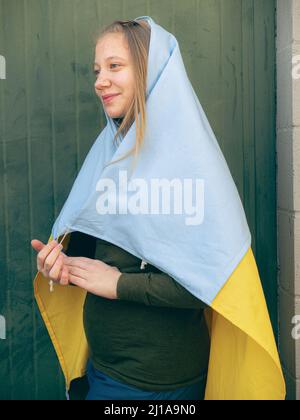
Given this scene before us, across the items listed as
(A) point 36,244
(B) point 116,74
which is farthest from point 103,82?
(A) point 36,244

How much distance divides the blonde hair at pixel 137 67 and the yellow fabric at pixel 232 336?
531 mm

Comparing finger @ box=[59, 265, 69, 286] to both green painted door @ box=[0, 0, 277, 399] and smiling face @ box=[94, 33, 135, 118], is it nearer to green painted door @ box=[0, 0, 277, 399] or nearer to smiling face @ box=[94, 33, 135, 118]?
smiling face @ box=[94, 33, 135, 118]

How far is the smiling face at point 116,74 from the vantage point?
5.20 feet

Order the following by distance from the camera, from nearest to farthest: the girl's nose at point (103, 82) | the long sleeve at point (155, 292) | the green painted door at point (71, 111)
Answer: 1. the long sleeve at point (155, 292)
2. the girl's nose at point (103, 82)
3. the green painted door at point (71, 111)

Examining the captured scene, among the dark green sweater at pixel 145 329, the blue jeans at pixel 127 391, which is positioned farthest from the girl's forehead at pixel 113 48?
the blue jeans at pixel 127 391

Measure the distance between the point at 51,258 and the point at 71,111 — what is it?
1084mm

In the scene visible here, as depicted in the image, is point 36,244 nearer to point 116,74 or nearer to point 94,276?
point 94,276

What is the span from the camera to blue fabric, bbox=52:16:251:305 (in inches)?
58.9

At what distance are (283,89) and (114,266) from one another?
50.1 inches

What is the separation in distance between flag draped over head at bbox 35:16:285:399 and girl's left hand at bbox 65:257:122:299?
0.30 feet

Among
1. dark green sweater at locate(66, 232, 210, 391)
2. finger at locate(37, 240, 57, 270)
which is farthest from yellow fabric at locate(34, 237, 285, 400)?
finger at locate(37, 240, 57, 270)

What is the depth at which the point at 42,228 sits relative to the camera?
7.96 ft

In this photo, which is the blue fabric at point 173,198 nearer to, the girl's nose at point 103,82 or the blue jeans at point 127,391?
the girl's nose at point 103,82
